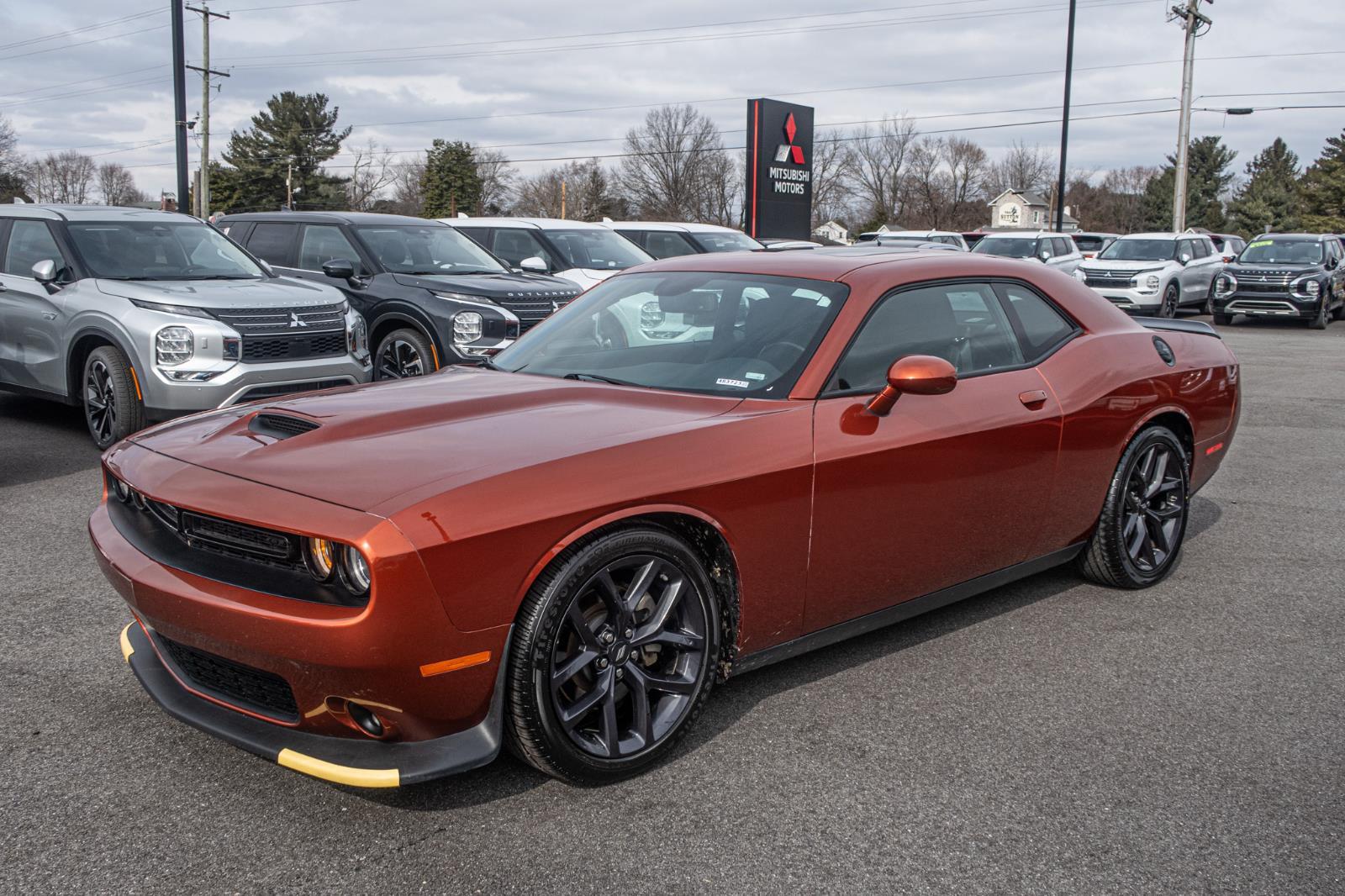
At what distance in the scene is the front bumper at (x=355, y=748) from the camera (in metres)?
2.80

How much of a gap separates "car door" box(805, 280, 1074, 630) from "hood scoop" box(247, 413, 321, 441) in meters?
1.56

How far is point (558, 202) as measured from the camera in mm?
83625

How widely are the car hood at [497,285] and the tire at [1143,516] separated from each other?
620 centimetres

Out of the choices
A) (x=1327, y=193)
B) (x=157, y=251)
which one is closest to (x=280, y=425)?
(x=157, y=251)

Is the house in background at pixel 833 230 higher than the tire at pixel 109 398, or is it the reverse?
the house in background at pixel 833 230

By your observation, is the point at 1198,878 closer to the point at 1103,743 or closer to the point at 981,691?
the point at 1103,743

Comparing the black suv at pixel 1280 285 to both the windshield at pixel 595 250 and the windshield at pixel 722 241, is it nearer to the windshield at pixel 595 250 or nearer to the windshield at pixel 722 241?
the windshield at pixel 722 241

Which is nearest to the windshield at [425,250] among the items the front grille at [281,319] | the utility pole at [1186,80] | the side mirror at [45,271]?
the front grille at [281,319]

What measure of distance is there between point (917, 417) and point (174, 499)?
7.70 ft

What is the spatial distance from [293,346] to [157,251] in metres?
1.65

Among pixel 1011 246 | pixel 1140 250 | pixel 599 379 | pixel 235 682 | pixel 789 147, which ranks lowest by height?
pixel 235 682

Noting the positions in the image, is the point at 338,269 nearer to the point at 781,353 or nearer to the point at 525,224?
the point at 525,224

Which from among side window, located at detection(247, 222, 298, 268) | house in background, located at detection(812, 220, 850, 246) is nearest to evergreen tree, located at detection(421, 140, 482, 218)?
house in background, located at detection(812, 220, 850, 246)

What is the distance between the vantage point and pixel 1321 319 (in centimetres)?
2200
